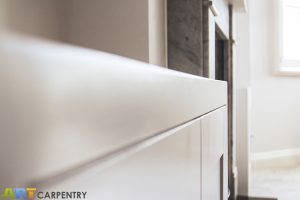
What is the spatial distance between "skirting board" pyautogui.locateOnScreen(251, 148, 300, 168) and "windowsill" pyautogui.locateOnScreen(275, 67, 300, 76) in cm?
66

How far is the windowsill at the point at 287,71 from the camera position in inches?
126

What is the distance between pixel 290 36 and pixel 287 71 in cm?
33

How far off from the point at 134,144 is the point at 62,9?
0.69 m

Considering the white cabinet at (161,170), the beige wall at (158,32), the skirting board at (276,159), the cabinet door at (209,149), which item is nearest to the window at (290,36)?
the skirting board at (276,159)

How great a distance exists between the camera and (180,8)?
101 cm

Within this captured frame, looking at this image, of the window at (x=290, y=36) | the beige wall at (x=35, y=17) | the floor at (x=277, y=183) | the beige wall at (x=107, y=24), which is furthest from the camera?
the window at (x=290, y=36)

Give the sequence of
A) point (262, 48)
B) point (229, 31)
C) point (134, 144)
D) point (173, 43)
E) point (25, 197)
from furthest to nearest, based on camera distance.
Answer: point (262, 48)
point (229, 31)
point (173, 43)
point (134, 144)
point (25, 197)

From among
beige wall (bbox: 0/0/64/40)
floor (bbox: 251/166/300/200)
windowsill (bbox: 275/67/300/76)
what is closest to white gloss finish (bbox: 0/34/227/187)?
beige wall (bbox: 0/0/64/40)

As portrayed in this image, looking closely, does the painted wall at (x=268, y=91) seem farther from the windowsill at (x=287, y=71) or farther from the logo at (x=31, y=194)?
the logo at (x=31, y=194)

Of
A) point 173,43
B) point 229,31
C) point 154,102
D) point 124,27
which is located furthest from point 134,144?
point 229,31

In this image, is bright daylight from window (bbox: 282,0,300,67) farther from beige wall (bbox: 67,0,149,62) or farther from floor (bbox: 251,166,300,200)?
beige wall (bbox: 67,0,149,62)

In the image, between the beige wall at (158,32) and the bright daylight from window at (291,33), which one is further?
the bright daylight from window at (291,33)

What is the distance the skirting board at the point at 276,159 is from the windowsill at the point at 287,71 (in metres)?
0.66

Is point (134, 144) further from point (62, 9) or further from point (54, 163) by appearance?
point (62, 9)
